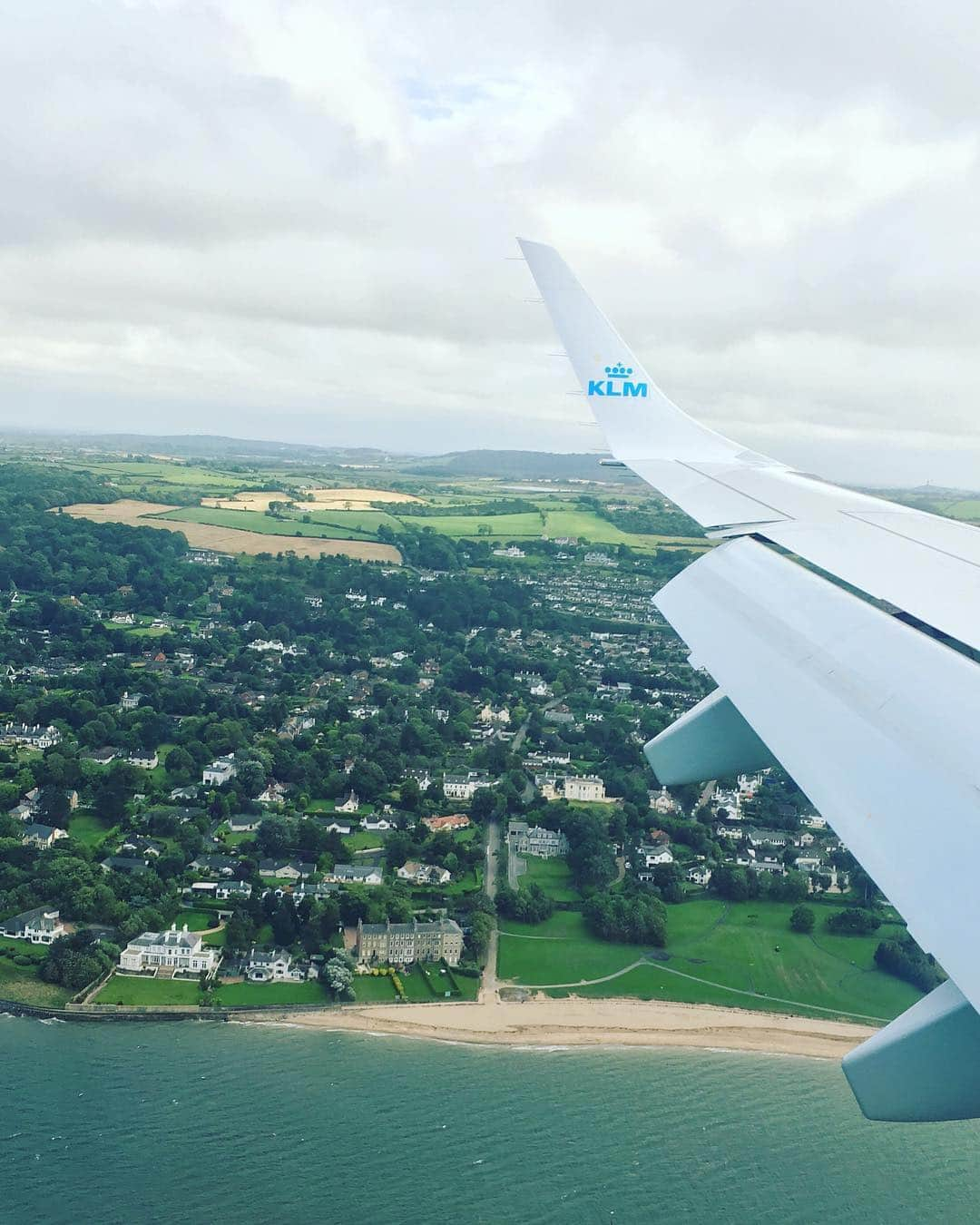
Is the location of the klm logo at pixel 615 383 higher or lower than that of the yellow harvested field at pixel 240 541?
higher

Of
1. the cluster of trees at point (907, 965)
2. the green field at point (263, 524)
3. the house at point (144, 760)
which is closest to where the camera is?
the cluster of trees at point (907, 965)

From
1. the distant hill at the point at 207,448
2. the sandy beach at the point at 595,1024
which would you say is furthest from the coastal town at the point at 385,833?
the distant hill at the point at 207,448

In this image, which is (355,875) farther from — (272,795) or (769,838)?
(769,838)

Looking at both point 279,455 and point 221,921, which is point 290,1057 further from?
point 279,455

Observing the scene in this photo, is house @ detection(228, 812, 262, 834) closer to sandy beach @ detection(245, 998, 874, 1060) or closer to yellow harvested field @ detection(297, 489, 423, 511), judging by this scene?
sandy beach @ detection(245, 998, 874, 1060)

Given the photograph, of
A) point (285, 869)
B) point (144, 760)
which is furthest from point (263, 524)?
point (285, 869)

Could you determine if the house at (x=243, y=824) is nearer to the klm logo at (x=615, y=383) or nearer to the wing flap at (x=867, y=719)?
the klm logo at (x=615, y=383)
